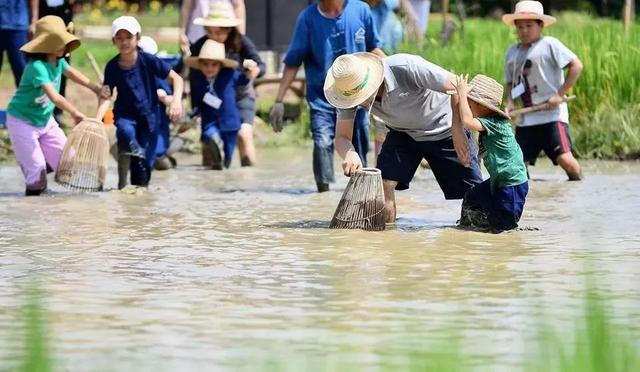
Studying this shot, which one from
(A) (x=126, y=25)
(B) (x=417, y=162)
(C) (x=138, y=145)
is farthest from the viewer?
(C) (x=138, y=145)

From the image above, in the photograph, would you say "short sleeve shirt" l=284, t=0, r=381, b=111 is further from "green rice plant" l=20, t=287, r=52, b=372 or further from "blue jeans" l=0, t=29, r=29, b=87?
"green rice plant" l=20, t=287, r=52, b=372

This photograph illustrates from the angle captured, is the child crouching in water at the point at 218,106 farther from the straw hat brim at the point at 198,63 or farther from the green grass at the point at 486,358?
the green grass at the point at 486,358

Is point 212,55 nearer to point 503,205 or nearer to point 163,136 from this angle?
point 163,136

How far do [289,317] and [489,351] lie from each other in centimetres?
98

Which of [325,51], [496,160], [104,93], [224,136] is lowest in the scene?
[224,136]

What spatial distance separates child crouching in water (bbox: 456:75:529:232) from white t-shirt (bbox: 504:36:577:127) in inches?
123

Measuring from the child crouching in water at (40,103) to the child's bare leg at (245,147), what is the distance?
2495 mm

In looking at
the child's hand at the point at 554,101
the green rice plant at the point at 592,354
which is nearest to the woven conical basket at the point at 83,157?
the child's hand at the point at 554,101

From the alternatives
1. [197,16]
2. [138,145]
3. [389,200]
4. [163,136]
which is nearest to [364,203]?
[389,200]

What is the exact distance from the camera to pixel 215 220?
10.0 m

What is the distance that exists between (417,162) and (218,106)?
4.37m

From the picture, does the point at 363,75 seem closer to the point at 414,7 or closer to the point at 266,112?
the point at 266,112

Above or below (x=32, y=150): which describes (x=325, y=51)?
above

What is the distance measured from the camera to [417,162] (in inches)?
385
